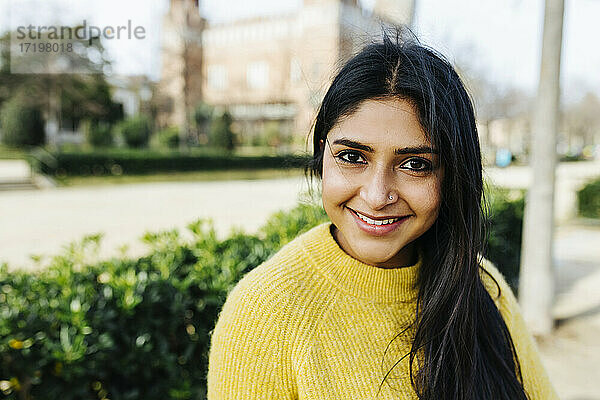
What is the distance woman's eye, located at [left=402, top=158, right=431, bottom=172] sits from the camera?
1168 mm

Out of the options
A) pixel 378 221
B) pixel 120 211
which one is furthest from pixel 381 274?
pixel 120 211

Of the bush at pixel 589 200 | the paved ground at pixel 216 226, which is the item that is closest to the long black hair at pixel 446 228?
the paved ground at pixel 216 226

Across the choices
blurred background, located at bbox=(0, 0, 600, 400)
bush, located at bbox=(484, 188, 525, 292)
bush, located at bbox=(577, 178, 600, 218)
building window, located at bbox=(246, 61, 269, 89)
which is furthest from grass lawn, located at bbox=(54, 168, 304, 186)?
building window, located at bbox=(246, 61, 269, 89)

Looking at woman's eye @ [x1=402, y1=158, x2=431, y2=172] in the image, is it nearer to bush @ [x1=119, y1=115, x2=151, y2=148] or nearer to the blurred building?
bush @ [x1=119, y1=115, x2=151, y2=148]

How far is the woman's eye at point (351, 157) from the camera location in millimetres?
1181

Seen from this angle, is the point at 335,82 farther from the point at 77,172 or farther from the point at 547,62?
the point at 77,172

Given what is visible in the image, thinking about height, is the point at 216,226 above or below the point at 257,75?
below

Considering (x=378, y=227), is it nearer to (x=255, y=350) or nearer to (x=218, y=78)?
(x=255, y=350)

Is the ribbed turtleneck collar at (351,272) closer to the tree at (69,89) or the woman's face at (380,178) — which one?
the woman's face at (380,178)

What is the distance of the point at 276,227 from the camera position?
3553 mm

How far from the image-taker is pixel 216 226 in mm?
10078

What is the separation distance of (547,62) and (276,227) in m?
2.73

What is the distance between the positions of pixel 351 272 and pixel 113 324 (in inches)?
48.0

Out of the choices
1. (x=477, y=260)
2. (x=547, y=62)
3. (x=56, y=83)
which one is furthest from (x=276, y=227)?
(x=56, y=83)
